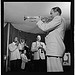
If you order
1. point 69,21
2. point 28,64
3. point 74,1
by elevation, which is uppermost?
point 74,1

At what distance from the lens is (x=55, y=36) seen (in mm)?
2154

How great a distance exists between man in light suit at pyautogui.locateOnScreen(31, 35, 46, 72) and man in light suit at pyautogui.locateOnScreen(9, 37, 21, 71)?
216mm

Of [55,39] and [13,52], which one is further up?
[55,39]

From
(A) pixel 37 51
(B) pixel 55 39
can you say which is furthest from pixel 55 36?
(A) pixel 37 51

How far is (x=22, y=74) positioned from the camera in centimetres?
214

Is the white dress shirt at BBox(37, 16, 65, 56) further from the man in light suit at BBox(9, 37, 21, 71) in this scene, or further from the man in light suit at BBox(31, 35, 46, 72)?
the man in light suit at BBox(9, 37, 21, 71)

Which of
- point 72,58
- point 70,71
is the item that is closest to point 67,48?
point 72,58

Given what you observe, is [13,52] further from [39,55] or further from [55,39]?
[55,39]

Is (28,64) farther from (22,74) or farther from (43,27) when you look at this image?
(43,27)

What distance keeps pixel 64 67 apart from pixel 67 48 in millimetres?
261

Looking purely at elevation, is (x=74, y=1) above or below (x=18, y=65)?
above

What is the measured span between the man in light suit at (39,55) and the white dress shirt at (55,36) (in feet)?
0.24

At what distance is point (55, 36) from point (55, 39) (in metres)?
0.04

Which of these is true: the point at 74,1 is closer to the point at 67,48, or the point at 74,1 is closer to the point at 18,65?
the point at 67,48
